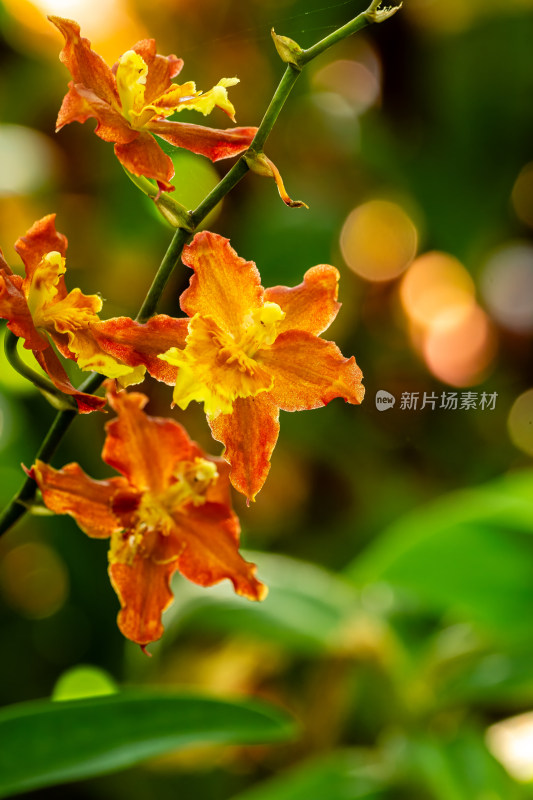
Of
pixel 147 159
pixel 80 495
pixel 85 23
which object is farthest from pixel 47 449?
pixel 85 23

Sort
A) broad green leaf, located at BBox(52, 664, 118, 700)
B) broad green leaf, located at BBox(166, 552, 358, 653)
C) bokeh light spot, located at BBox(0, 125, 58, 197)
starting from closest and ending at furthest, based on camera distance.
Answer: broad green leaf, located at BBox(52, 664, 118, 700) → broad green leaf, located at BBox(166, 552, 358, 653) → bokeh light spot, located at BBox(0, 125, 58, 197)

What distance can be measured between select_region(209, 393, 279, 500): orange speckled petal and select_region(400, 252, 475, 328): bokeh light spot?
2.15 ft

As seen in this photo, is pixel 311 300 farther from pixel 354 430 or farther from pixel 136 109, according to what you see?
pixel 354 430

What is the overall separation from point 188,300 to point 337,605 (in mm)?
723

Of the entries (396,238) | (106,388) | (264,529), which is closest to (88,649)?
(264,529)

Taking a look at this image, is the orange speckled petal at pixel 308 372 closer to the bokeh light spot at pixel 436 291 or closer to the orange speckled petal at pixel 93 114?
the orange speckled petal at pixel 93 114

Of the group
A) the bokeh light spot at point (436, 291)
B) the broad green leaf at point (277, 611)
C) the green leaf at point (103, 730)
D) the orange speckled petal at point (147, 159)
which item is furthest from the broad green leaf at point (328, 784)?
the orange speckled petal at point (147, 159)

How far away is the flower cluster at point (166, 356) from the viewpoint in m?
0.35

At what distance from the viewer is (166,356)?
34 centimetres

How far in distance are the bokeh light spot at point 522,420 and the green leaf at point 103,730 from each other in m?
0.57

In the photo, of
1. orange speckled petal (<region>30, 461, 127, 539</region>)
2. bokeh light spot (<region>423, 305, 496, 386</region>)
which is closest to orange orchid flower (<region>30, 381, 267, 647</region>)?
orange speckled petal (<region>30, 461, 127, 539</region>)

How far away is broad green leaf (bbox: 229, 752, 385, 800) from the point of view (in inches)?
34.6

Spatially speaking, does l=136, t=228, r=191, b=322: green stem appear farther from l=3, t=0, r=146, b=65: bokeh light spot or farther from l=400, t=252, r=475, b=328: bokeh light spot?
l=400, t=252, r=475, b=328: bokeh light spot

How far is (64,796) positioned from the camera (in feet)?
3.50
